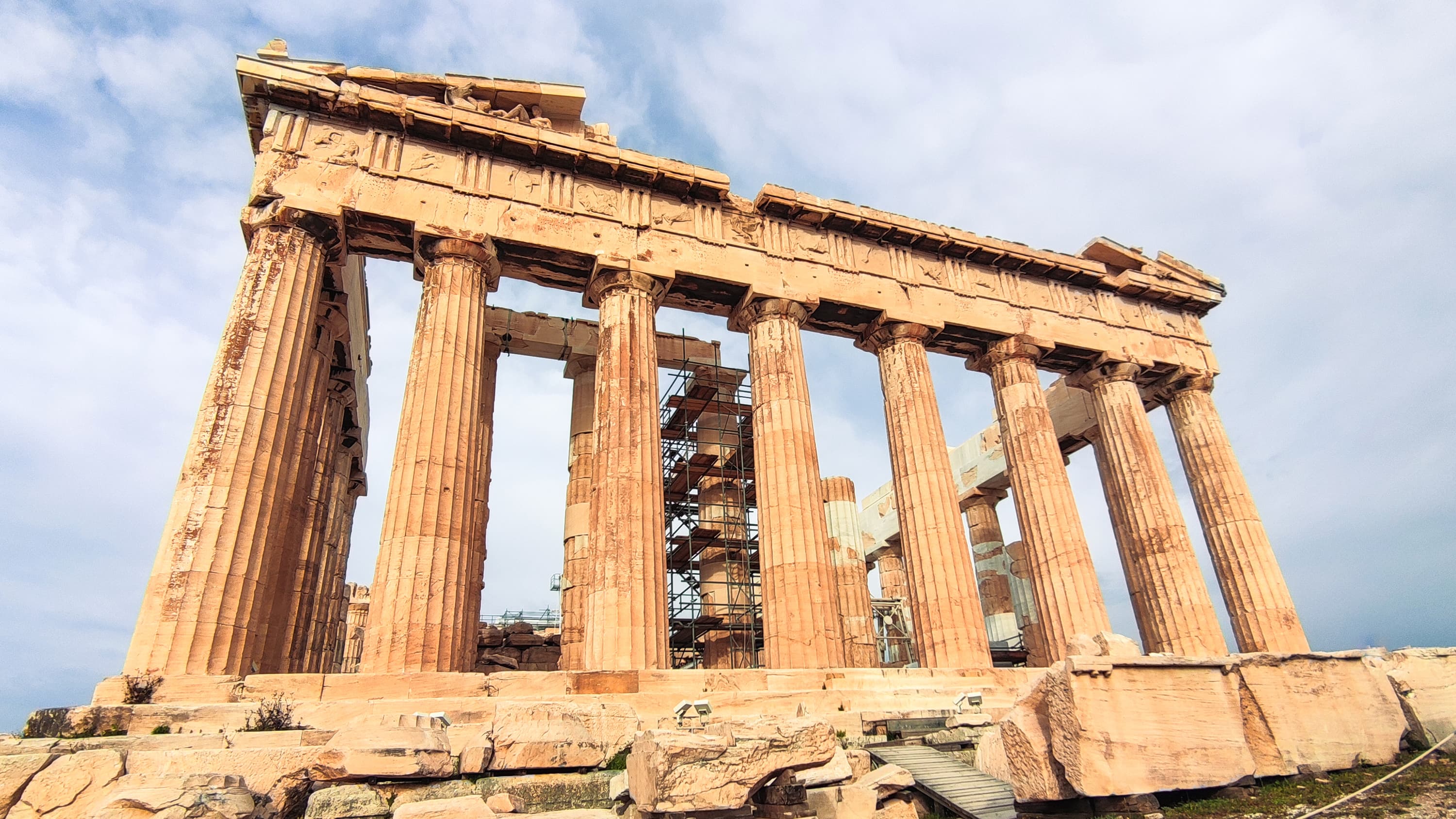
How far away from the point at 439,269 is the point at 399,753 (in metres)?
Result: 9.92

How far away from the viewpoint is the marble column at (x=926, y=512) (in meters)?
15.5

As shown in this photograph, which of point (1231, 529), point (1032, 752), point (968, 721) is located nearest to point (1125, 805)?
point (1032, 752)

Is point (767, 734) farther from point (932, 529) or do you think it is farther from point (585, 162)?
point (585, 162)

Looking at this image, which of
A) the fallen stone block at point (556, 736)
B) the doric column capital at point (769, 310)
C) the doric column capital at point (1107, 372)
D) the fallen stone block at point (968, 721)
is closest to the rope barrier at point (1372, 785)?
the fallen stone block at point (968, 721)

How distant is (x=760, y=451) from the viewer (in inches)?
628

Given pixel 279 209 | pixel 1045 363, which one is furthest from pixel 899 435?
pixel 279 209

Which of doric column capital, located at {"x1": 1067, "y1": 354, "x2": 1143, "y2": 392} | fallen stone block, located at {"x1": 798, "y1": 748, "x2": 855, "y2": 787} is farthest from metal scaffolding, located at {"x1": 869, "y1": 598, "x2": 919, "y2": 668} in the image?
fallen stone block, located at {"x1": 798, "y1": 748, "x2": 855, "y2": 787}

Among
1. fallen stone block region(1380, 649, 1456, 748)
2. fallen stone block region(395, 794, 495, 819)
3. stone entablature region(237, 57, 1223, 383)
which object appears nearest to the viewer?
fallen stone block region(395, 794, 495, 819)

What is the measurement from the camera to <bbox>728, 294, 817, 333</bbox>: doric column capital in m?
17.1

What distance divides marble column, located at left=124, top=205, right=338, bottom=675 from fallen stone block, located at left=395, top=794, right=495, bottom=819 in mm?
6876

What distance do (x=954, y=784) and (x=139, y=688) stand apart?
9846mm

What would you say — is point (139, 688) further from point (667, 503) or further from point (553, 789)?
point (667, 503)

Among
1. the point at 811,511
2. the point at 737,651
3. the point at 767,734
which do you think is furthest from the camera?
the point at 737,651

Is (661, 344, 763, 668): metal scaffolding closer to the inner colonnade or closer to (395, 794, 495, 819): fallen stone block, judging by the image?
the inner colonnade
